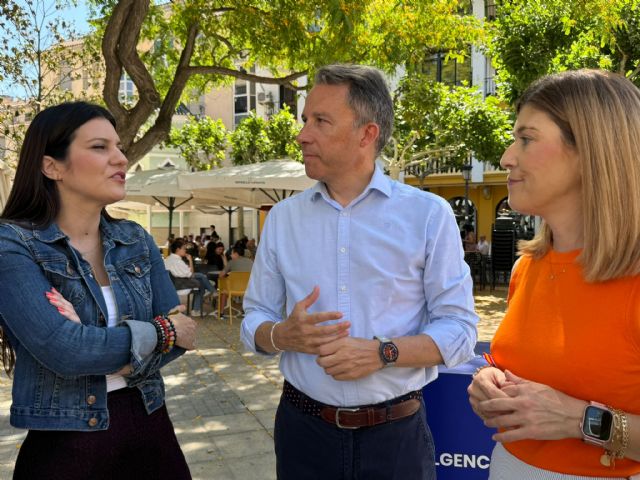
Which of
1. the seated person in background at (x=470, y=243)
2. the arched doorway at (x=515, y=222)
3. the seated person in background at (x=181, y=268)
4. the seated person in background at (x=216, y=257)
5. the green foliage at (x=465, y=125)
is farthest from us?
the seated person in background at (x=470, y=243)

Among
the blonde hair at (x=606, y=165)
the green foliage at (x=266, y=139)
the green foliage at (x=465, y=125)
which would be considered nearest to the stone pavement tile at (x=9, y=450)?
the blonde hair at (x=606, y=165)

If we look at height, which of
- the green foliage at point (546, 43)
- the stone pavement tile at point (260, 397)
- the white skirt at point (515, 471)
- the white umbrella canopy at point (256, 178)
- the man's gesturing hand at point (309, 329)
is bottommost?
the stone pavement tile at point (260, 397)

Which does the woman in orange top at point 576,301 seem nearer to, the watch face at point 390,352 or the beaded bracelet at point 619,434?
the beaded bracelet at point 619,434

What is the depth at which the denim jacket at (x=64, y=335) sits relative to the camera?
1.82 m

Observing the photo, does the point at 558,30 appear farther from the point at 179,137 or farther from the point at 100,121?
the point at 179,137

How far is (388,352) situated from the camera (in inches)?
75.0

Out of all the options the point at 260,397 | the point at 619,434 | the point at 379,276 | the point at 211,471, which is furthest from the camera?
the point at 260,397

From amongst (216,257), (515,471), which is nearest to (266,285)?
(515,471)

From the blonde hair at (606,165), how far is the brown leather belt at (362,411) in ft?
2.60

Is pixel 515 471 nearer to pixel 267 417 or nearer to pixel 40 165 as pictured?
pixel 40 165

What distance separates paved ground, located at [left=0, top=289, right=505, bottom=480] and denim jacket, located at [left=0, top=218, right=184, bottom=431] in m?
2.54

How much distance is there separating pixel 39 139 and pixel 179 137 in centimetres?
2600

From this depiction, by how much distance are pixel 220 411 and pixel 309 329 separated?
13.8 feet

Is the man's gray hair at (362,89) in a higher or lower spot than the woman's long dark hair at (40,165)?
higher
